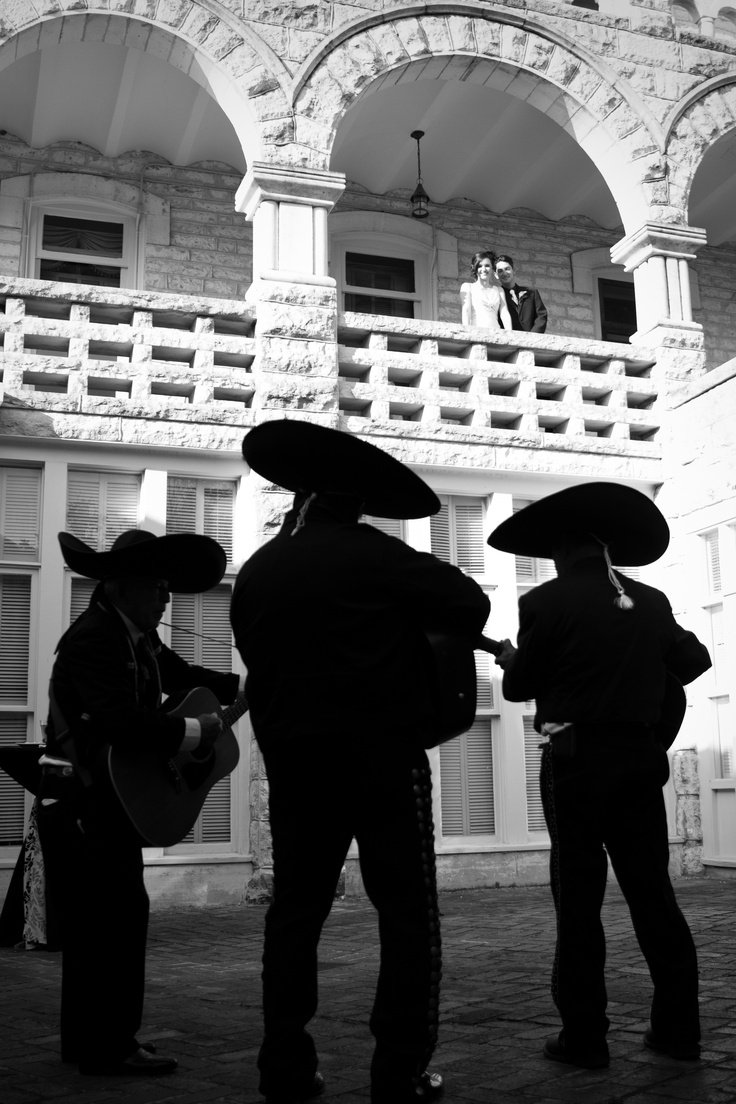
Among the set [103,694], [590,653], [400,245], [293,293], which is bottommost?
[103,694]

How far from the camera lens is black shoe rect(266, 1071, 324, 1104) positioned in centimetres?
332

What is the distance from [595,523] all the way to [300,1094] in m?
2.17

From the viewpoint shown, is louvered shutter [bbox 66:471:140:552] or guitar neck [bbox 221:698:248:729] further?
louvered shutter [bbox 66:471:140:552]

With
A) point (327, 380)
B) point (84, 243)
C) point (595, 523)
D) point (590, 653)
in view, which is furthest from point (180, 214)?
point (590, 653)

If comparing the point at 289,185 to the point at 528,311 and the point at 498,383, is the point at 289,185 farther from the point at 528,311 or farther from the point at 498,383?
the point at 528,311

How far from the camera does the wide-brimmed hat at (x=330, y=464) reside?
3631 millimetres

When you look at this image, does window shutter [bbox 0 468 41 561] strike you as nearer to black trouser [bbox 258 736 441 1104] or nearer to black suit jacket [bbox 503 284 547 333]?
black suit jacket [bbox 503 284 547 333]

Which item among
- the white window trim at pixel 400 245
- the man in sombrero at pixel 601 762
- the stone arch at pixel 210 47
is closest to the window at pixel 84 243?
the white window trim at pixel 400 245

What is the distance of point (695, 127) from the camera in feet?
A: 36.6

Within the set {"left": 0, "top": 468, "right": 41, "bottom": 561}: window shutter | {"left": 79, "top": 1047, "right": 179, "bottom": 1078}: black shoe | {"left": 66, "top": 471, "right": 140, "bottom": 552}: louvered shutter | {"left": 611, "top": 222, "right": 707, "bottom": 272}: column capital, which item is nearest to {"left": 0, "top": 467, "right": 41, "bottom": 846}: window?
{"left": 0, "top": 468, "right": 41, "bottom": 561}: window shutter

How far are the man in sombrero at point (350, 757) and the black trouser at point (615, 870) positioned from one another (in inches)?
25.9

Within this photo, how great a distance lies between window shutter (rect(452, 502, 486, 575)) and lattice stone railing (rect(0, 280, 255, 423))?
2038mm

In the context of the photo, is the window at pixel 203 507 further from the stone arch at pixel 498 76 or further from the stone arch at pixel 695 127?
the stone arch at pixel 695 127

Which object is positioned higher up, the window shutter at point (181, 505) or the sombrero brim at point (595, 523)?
the window shutter at point (181, 505)
